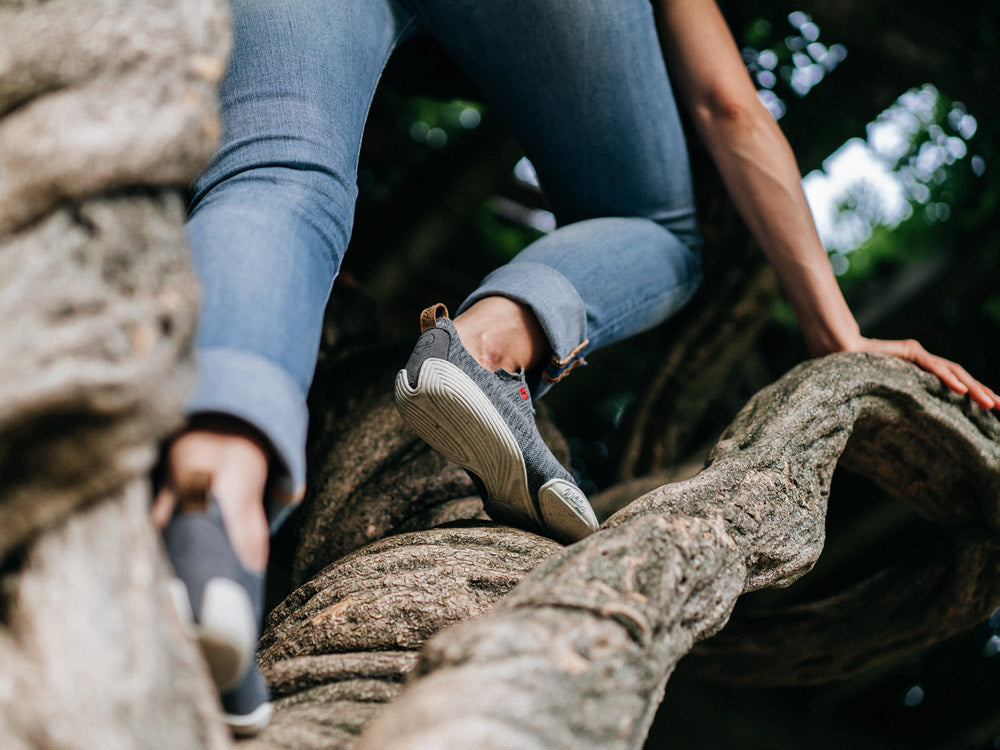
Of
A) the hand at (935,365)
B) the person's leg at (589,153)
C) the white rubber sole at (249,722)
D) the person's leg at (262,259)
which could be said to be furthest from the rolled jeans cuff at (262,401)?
the hand at (935,365)

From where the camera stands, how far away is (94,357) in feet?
1.45

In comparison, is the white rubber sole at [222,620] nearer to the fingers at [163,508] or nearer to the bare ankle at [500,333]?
the fingers at [163,508]

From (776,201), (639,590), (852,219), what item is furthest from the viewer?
(852,219)

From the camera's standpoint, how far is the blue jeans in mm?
599

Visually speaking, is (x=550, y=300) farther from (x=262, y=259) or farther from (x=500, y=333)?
(x=262, y=259)

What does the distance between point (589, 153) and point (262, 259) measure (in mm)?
615

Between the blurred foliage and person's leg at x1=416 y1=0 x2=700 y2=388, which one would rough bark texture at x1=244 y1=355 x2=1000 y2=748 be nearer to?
person's leg at x1=416 y1=0 x2=700 y2=388

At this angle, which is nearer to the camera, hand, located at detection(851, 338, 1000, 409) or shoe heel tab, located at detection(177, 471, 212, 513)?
shoe heel tab, located at detection(177, 471, 212, 513)

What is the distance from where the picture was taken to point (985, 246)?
2.43 metres

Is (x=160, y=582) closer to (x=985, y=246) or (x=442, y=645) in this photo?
(x=442, y=645)

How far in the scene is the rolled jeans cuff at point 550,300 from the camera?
0.98m

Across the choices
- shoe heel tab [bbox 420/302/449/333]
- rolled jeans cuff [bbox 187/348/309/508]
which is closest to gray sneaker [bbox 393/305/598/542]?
shoe heel tab [bbox 420/302/449/333]

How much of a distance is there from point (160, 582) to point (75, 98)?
0.29m

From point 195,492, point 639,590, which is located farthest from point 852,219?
point 195,492
